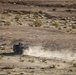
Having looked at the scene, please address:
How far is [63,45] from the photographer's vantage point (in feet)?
126

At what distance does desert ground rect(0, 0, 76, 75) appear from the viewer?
29.4m

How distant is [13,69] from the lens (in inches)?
1126

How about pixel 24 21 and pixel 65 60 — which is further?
pixel 24 21

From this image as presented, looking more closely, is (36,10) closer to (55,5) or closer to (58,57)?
(55,5)

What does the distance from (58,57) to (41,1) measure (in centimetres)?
4347

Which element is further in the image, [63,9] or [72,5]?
[72,5]

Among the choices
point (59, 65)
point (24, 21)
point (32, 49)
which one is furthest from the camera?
point (24, 21)

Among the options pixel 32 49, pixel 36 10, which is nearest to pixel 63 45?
pixel 32 49

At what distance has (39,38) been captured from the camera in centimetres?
4150

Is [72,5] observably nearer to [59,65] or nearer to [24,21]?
[24,21]

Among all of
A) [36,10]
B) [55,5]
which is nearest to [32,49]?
[36,10]

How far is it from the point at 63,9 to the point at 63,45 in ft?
102

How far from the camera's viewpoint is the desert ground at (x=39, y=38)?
96.3 feet

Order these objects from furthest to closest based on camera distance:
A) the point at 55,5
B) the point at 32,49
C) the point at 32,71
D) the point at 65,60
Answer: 1. the point at 55,5
2. the point at 32,49
3. the point at 65,60
4. the point at 32,71
